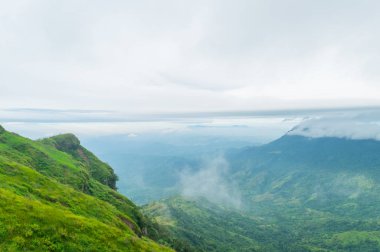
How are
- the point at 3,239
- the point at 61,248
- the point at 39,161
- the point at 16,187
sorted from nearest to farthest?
the point at 3,239 → the point at 61,248 → the point at 16,187 → the point at 39,161

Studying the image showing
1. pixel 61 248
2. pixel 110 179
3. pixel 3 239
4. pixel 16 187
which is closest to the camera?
pixel 3 239

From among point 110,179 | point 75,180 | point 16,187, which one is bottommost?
point 110,179

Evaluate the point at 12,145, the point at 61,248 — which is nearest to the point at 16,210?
the point at 61,248

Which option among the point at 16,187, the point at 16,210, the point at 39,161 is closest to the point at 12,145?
the point at 39,161

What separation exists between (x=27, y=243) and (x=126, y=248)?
17916 millimetres

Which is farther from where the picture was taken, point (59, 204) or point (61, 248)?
point (59, 204)

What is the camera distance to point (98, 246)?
53906 millimetres

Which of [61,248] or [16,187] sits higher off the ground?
[16,187]

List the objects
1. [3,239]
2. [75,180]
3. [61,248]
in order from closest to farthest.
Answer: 1. [3,239]
2. [61,248]
3. [75,180]

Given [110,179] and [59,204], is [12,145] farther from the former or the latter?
[59,204]

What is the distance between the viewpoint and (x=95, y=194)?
434 feet

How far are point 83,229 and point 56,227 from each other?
4771 millimetres

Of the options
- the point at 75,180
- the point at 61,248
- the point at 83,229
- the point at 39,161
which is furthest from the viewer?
the point at 39,161

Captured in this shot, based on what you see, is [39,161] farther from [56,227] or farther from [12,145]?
[56,227]
